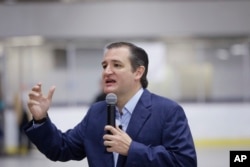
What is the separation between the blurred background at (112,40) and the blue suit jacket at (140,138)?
8267 millimetres

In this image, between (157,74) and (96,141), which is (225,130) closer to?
(157,74)

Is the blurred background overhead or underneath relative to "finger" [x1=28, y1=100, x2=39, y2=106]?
overhead

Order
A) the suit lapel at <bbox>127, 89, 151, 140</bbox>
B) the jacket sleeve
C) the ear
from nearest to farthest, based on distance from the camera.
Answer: the jacket sleeve → the suit lapel at <bbox>127, 89, 151, 140</bbox> → the ear

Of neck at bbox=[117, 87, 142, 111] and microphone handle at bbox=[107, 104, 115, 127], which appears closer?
microphone handle at bbox=[107, 104, 115, 127]

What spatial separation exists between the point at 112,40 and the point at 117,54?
8893 millimetres

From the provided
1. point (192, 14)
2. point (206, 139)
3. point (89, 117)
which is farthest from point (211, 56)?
point (89, 117)

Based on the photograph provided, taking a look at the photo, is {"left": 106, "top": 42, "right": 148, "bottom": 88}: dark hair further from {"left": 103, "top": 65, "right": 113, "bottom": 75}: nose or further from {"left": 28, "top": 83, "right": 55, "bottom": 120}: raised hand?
{"left": 28, "top": 83, "right": 55, "bottom": 120}: raised hand

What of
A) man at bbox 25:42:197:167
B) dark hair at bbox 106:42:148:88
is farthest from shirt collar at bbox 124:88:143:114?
dark hair at bbox 106:42:148:88

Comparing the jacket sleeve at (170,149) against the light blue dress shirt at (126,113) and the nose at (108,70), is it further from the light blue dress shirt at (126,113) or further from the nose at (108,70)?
the nose at (108,70)

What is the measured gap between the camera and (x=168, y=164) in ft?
6.22

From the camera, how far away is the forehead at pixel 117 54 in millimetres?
2033

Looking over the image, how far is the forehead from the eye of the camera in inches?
80.0

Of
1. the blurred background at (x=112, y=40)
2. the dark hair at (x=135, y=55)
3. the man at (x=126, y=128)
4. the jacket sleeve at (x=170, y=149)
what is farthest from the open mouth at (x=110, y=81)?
the blurred background at (x=112, y=40)

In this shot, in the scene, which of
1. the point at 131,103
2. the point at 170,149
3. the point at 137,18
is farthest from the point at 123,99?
the point at 137,18
